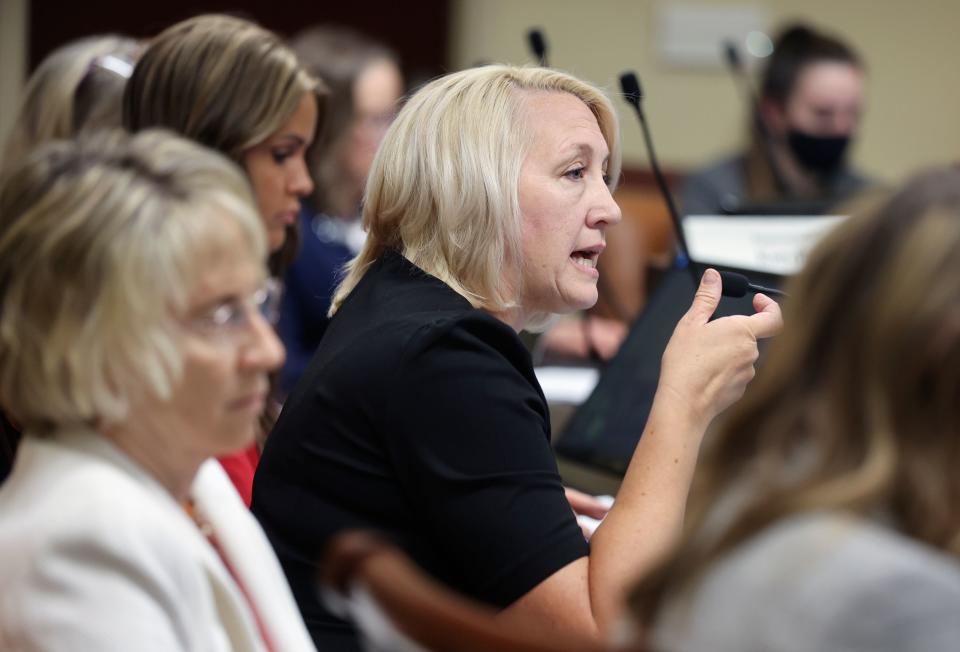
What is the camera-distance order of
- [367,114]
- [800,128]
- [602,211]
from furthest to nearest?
[800,128], [367,114], [602,211]

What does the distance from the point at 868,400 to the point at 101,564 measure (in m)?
0.48

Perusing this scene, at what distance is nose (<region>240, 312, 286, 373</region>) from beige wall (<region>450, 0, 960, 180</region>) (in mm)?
3703

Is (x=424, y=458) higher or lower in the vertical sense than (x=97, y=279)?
lower

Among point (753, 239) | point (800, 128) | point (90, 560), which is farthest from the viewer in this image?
point (800, 128)

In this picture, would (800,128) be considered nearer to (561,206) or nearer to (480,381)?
(561,206)

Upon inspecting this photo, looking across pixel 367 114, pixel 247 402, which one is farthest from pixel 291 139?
pixel 367 114

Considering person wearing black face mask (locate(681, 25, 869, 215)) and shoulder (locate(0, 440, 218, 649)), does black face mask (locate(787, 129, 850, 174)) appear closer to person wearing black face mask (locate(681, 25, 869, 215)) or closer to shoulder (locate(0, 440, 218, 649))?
person wearing black face mask (locate(681, 25, 869, 215))

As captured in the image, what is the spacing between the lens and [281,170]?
1871 millimetres

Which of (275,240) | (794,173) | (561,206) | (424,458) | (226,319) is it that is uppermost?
(226,319)

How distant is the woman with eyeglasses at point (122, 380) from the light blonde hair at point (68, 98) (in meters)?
1.11

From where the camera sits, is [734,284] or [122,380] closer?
[122,380]

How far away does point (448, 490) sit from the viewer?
122cm

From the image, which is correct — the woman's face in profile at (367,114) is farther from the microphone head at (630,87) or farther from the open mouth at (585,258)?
the open mouth at (585,258)

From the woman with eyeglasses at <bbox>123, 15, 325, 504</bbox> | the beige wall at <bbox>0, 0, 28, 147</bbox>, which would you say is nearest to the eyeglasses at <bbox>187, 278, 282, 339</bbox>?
the woman with eyeglasses at <bbox>123, 15, 325, 504</bbox>
